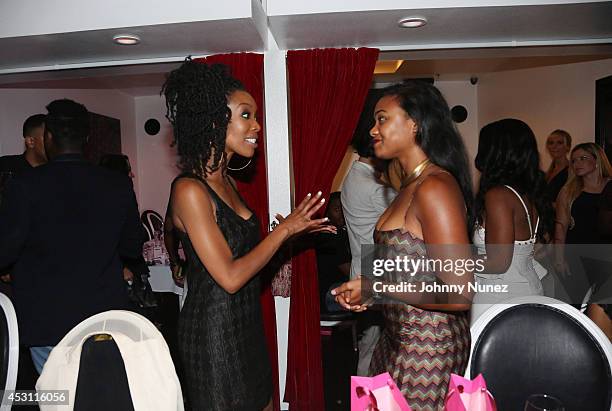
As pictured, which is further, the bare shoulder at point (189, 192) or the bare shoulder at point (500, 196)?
the bare shoulder at point (500, 196)

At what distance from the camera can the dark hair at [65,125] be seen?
2047mm

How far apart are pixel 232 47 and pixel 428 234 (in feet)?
6.59

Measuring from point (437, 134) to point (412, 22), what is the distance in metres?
1.30

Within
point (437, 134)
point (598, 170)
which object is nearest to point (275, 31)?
point (437, 134)

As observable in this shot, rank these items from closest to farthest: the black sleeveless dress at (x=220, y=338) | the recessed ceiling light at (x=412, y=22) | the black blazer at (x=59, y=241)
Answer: the black sleeveless dress at (x=220, y=338)
the black blazer at (x=59, y=241)
the recessed ceiling light at (x=412, y=22)

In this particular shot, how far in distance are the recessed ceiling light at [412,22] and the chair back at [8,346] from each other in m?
2.30

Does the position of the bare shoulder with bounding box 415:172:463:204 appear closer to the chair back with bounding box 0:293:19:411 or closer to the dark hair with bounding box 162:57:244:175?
the dark hair with bounding box 162:57:244:175

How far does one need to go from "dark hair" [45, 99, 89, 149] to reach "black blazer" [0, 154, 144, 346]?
7 centimetres

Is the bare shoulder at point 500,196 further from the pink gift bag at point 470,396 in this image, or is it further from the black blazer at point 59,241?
the black blazer at point 59,241

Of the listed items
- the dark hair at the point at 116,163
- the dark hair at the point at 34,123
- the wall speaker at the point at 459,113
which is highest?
the wall speaker at the point at 459,113

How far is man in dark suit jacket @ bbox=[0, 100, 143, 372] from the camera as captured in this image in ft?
6.38

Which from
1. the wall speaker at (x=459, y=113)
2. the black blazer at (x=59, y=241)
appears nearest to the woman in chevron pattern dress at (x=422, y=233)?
the black blazer at (x=59, y=241)

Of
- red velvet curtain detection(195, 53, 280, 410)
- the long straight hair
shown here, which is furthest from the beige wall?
red velvet curtain detection(195, 53, 280, 410)

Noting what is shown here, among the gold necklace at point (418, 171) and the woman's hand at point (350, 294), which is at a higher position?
the gold necklace at point (418, 171)
